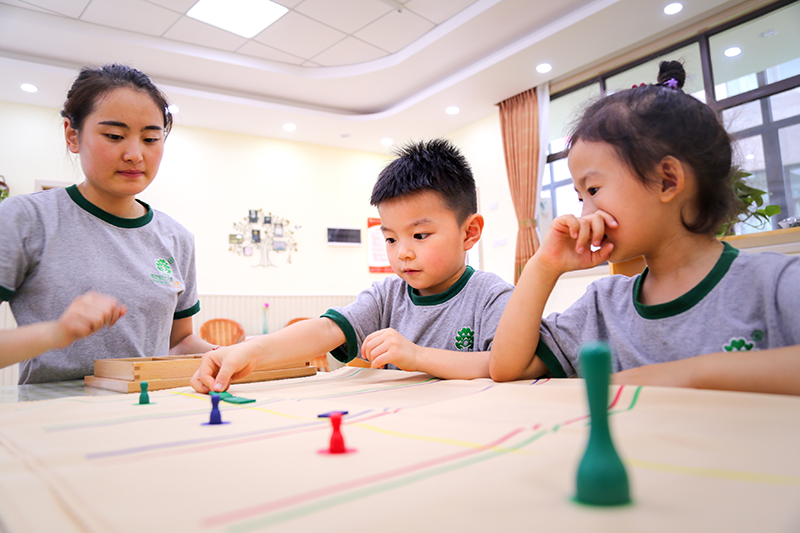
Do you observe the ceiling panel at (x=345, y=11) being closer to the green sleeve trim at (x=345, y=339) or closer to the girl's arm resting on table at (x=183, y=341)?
the girl's arm resting on table at (x=183, y=341)

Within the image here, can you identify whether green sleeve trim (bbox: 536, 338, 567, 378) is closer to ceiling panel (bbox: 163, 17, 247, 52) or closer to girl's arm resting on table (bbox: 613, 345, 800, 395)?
girl's arm resting on table (bbox: 613, 345, 800, 395)

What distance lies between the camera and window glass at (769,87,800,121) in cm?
380

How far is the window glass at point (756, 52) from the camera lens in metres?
3.86

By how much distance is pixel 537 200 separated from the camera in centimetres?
531

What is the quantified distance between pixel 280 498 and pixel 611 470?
174mm

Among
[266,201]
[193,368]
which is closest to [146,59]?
[266,201]

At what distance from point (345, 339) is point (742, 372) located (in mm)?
818

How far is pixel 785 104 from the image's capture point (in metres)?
3.85

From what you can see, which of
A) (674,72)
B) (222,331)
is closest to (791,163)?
(674,72)

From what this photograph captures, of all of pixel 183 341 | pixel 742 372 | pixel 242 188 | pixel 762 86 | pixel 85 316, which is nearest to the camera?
pixel 742 372

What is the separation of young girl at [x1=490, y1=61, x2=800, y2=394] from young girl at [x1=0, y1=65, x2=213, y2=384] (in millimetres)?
912

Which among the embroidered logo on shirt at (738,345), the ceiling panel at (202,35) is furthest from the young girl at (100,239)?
the ceiling panel at (202,35)

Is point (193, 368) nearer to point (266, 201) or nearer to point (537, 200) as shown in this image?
point (537, 200)

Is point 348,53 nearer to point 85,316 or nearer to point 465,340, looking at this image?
point 465,340
